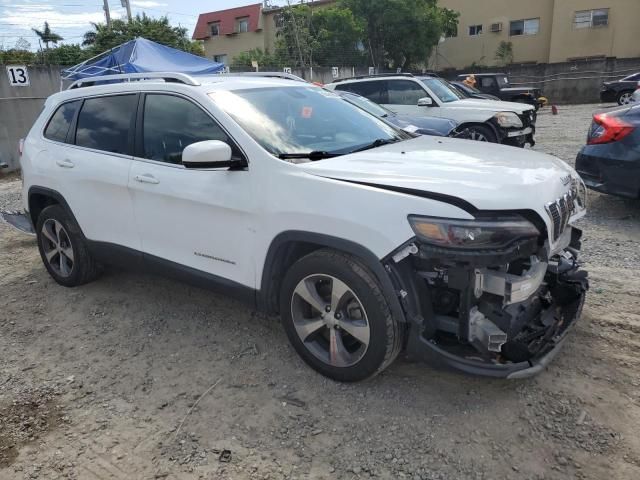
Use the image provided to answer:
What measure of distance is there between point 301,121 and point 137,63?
10.4 meters

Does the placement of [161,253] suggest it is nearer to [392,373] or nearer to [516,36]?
[392,373]

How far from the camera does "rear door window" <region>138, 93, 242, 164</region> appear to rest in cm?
346

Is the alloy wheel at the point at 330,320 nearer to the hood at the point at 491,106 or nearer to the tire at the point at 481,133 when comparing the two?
the tire at the point at 481,133

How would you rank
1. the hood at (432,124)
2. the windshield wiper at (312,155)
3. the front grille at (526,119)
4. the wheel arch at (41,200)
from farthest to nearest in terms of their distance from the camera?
the front grille at (526,119) < the hood at (432,124) < the wheel arch at (41,200) < the windshield wiper at (312,155)

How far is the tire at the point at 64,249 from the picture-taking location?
14.8 feet

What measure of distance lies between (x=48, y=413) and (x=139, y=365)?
1.99 ft

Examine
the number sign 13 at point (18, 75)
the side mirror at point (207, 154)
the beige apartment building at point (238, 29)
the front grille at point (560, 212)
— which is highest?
the beige apartment building at point (238, 29)

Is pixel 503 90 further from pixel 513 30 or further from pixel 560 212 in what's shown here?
pixel 513 30

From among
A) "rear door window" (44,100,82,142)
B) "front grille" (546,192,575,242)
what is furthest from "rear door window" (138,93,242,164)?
"front grille" (546,192,575,242)

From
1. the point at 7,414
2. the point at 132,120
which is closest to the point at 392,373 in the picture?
the point at 7,414

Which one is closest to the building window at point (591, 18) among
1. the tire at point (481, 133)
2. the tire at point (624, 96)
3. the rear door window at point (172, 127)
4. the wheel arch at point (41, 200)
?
the tire at point (624, 96)

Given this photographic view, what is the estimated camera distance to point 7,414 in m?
3.05

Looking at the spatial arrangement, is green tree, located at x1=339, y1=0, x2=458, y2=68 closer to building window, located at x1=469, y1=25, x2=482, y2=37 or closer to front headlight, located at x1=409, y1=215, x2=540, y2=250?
building window, located at x1=469, y1=25, x2=482, y2=37

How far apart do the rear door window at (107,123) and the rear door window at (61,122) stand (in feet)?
0.47
